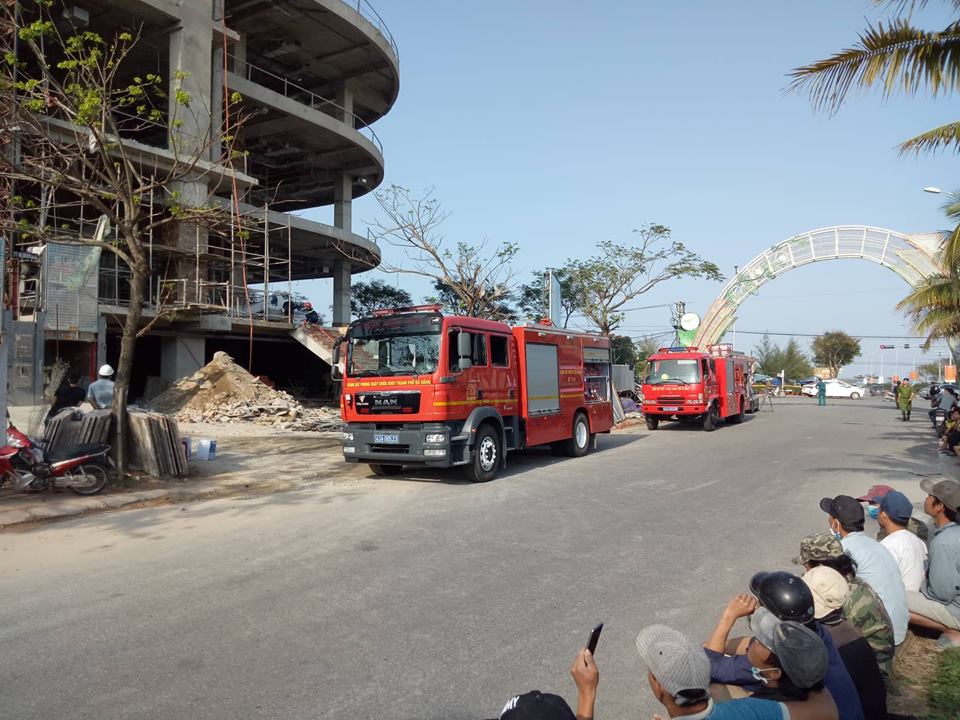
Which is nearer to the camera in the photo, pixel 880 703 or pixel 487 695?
pixel 880 703

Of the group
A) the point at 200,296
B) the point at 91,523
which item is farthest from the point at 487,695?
the point at 200,296

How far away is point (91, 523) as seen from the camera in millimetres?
8203

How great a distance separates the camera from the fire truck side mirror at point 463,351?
1083cm

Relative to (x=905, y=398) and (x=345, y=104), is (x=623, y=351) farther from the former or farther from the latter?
(x=345, y=104)

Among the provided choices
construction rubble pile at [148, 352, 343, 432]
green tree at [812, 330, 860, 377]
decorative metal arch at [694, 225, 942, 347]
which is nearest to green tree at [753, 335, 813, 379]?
green tree at [812, 330, 860, 377]

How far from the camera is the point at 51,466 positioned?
914 centimetres

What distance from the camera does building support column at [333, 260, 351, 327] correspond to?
37.4 metres

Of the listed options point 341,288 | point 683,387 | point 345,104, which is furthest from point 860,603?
point 341,288

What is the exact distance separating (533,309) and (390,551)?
125 feet

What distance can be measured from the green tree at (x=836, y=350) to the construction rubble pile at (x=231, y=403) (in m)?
70.2

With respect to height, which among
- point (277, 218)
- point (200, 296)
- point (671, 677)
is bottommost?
point (671, 677)

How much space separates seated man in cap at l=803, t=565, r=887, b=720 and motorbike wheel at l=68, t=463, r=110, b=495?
916cm

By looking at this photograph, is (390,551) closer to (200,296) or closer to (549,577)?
(549,577)

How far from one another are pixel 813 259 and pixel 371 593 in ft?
141
